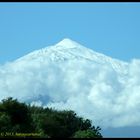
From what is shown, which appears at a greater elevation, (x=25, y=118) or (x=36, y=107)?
(x=36, y=107)

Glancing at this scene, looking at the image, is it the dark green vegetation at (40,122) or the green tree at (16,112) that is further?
the green tree at (16,112)

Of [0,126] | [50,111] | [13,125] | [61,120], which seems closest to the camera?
[0,126]

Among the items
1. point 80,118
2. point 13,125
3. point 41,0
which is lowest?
point 41,0

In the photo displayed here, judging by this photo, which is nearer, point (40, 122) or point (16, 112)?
point (16, 112)

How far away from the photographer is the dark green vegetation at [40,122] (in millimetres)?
49312

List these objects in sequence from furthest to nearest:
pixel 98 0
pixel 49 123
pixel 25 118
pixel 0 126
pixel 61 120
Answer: pixel 61 120
pixel 49 123
pixel 25 118
pixel 0 126
pixel 98 0

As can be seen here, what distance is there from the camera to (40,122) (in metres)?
64.3

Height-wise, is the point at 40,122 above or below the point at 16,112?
above

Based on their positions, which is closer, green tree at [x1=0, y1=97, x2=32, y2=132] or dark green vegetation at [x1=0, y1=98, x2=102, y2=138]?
Result: dark green vegetation at [x1=0, y1=98, x2=102, y2=138]

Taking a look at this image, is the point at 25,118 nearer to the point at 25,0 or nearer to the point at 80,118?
the point at 80,118

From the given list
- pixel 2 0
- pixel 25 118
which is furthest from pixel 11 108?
pixel 2 0

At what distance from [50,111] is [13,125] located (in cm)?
2792

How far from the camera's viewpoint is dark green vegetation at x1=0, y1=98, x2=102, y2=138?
4931 cm

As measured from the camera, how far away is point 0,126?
44750 mm
